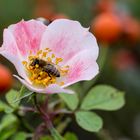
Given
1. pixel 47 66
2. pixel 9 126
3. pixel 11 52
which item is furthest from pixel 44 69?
pixel 9 126

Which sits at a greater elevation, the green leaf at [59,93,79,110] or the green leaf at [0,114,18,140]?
the green leaf at [59,93,79,110]

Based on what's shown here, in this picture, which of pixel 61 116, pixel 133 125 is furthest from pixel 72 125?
pixel 61 116

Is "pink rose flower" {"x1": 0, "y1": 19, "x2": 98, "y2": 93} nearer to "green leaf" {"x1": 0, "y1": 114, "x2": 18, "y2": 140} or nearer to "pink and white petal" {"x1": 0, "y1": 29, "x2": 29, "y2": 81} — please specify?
"pink and white petal" {"x1": 0, "y1": 29, "x2": 29, "y2": 81}

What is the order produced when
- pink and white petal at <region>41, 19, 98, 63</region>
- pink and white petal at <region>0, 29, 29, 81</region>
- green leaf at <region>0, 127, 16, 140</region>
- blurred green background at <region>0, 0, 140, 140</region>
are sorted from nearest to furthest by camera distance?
pink and white petal at <region>0, 29, 29, 81</region> < pink and white petal at <region>41, 19, 98, 63</region> < green leaf at <region>0, 127, 16, 140</region> < blurred green background at <region>0, 0, 140, 140</region>

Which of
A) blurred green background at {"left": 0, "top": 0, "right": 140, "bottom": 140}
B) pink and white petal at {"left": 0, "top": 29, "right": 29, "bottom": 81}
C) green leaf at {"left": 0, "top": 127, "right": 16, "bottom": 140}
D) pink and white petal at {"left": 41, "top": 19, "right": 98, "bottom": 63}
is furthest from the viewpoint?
blurred green background at {"left": 0, "top": 0, "right": 140, "bottom": 140}

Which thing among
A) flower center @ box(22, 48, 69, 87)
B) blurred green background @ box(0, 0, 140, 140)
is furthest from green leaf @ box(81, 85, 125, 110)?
blurred green background @ box(0, 0, 140, 140)

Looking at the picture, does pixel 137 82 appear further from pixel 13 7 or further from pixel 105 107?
pixel 105 107

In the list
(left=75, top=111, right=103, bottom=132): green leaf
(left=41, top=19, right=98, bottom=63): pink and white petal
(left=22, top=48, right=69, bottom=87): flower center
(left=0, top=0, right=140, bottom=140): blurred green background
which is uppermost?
(left=41, top=19, right=98, bottom=63): pink and white petal
